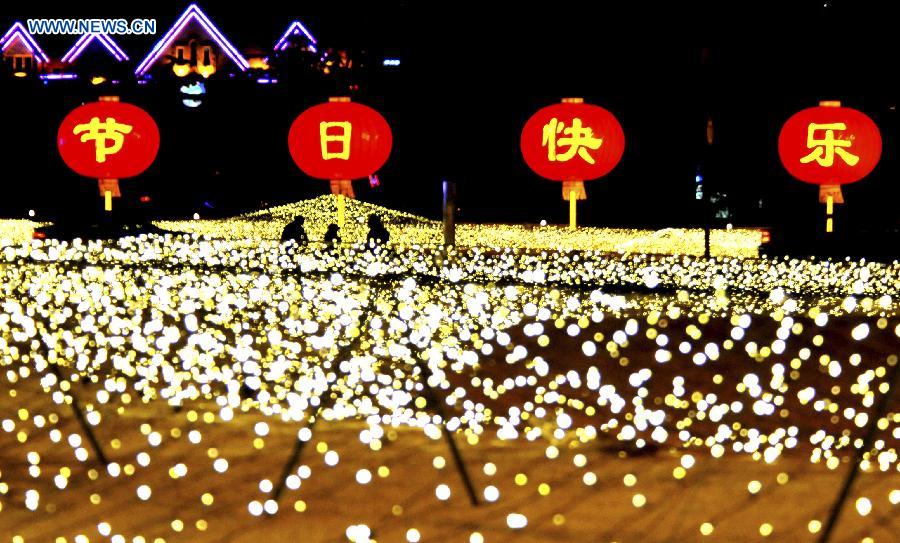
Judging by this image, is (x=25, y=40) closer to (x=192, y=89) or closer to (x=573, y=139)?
(x=192, y=89)

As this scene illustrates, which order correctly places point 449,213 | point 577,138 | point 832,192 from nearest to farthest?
1. point 577,138
2. point 449,213
3. point 832,192

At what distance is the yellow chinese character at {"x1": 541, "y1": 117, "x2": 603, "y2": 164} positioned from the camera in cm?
995

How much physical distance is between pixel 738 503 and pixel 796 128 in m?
8.17

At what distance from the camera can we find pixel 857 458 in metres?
3.30

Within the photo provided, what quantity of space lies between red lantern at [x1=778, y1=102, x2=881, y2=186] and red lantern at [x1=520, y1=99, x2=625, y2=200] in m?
2.24

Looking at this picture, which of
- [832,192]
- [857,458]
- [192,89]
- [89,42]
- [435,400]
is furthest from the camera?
[89,42]

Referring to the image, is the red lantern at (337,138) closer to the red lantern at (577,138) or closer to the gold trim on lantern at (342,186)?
the gold trim on lantern at (342,186)

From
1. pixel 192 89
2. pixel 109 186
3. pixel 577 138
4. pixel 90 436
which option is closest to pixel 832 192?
pixel 577 138

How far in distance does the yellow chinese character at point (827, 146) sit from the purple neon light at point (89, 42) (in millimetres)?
10033

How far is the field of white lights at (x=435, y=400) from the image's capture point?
11.5 feet

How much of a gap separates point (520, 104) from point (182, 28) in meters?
10.4

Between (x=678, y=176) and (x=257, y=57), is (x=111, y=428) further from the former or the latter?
(x=678, y=176)

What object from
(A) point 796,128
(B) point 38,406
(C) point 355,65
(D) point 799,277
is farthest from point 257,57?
(D) point 799,277

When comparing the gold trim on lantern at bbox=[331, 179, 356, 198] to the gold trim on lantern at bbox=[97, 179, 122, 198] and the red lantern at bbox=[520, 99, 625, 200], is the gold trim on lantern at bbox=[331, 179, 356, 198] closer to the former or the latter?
the red lantern at bbox=[520, 99, 625, 200]
